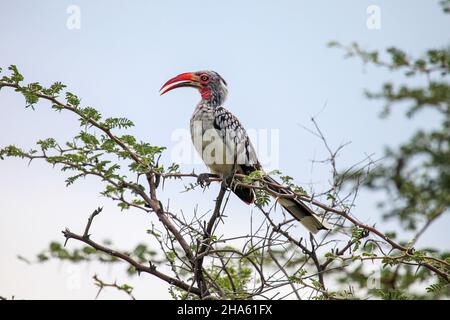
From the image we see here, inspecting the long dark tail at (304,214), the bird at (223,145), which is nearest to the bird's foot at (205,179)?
the bird at (223,145)

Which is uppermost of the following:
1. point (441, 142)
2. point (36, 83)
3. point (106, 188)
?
point (441, 142)

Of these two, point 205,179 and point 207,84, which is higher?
point 207,84

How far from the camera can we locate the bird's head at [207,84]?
5.80 meters

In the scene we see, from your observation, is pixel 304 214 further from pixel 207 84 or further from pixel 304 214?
pixel 207 84

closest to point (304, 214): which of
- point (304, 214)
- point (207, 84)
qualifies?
point (304, 214)

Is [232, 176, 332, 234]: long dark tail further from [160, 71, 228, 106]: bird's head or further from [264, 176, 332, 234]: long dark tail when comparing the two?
[160, 71, 228, 106]: bird's head

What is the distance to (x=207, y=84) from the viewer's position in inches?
230

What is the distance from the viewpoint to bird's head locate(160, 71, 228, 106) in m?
5.80

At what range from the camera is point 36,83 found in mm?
3859

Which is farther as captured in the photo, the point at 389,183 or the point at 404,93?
the point at 389,183
